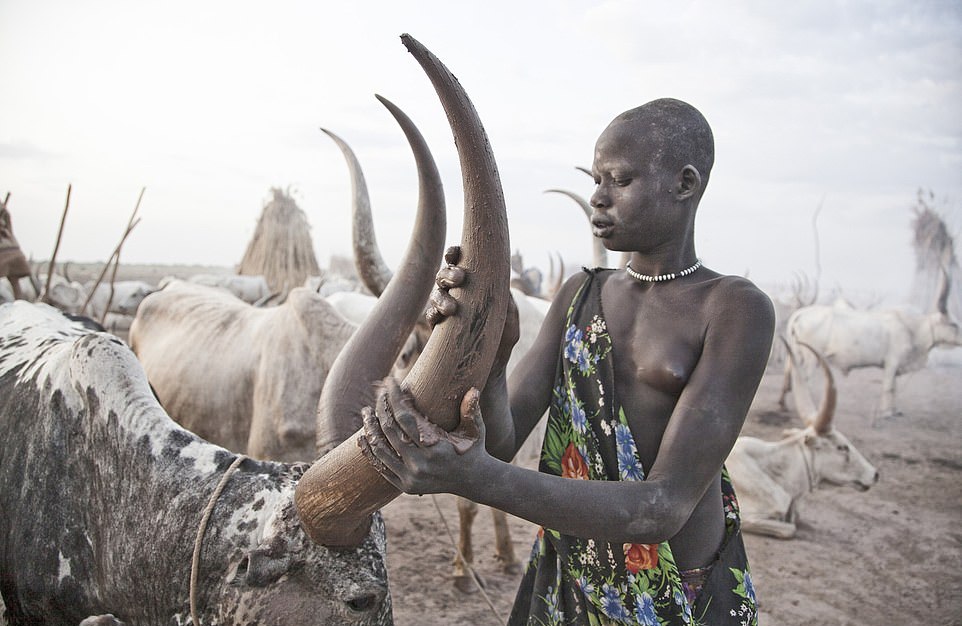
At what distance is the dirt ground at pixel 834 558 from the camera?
13.4 feet

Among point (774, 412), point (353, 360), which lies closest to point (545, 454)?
point (353, 360)

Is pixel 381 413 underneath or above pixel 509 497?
above

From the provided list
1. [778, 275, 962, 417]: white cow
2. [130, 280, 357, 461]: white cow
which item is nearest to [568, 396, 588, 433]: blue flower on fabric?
[130, 280, 357, 461]: white cow

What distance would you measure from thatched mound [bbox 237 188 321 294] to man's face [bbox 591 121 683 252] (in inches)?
478

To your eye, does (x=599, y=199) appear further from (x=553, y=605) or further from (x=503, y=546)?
(x=503, y=546)

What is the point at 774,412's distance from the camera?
33.2 ft

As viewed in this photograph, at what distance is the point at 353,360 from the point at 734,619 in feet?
3.24

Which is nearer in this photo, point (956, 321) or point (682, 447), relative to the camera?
point (682, 447)

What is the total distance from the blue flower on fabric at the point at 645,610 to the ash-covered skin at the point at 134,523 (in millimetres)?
519

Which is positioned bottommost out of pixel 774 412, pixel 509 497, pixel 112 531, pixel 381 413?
pixel 774 412

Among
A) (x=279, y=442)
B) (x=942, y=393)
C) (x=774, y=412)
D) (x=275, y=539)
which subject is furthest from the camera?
(x=942, y=393)

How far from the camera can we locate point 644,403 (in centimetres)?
142

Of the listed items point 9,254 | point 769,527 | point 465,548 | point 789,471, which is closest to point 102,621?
point 9,254

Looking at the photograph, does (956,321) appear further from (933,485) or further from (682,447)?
(682,447)
